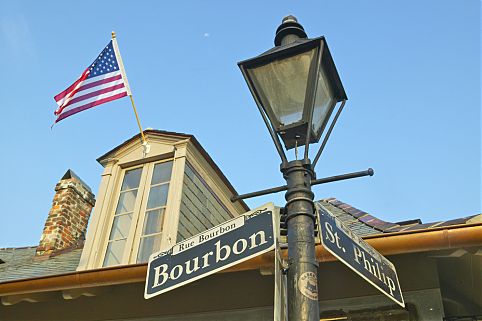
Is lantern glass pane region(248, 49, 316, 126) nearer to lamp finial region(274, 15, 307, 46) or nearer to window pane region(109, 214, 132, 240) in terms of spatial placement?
lamp finial region(274, 15, 307, 46)

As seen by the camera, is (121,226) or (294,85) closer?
(294,85)

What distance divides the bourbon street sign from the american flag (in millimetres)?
5480

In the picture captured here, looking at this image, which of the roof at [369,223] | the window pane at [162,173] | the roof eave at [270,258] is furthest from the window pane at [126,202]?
the roof at [369,223]

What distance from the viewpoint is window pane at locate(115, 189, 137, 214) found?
728 centimetres

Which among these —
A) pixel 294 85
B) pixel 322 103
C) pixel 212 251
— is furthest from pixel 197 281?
pixel 294 85

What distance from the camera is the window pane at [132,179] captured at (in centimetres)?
750

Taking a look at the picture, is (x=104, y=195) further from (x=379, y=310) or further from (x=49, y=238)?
(x=379, y=310)

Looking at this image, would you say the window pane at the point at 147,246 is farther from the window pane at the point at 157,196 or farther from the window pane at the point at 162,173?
the window pane at the point at 162,173

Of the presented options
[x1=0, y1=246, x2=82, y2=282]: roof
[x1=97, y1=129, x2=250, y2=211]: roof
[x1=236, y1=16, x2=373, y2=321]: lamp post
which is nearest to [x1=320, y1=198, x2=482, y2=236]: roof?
[x1=97, y1=129, x2=250, y2=211]: roof

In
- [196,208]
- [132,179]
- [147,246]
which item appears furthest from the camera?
[132,179]

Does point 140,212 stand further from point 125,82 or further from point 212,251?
point 212,251

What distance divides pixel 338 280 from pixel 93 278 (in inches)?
98.3

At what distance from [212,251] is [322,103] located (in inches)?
44.7

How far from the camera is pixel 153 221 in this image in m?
6.71
